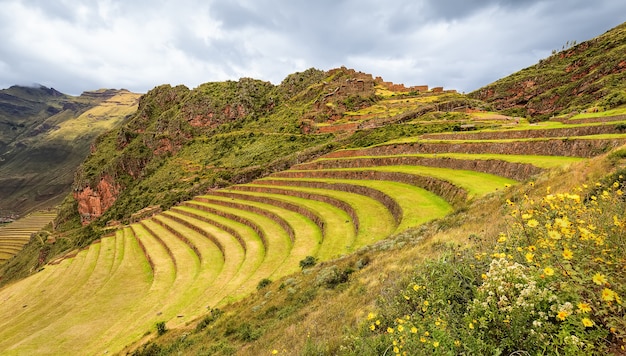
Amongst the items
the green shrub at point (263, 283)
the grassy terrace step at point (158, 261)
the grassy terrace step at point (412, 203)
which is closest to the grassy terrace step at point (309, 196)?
the grassy terrace step at point (412, 203)

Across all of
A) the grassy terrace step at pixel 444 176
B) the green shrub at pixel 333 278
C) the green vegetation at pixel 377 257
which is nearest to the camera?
the green vegetation at pixel 377 257

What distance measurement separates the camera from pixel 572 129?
1872cm

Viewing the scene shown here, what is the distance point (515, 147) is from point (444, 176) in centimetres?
562

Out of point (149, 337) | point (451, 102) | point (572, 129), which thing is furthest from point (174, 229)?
point (451, 102)

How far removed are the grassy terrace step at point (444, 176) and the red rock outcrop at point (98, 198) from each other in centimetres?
7028

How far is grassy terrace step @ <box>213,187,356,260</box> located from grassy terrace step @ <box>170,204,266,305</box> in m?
3.41

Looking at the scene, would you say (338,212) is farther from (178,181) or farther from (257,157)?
(178,181)

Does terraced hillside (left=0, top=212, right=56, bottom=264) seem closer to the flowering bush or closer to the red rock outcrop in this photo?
the red rock outcrop

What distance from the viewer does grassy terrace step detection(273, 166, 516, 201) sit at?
1490 cm

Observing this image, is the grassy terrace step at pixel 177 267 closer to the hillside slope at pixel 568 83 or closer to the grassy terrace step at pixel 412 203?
the grassy terrace step at pixel 412 203

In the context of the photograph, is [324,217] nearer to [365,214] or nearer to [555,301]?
[365,214]

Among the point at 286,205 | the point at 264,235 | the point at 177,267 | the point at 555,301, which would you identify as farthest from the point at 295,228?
the point at 555,301

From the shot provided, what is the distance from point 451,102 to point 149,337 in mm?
51877

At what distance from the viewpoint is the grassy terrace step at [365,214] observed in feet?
50.2
